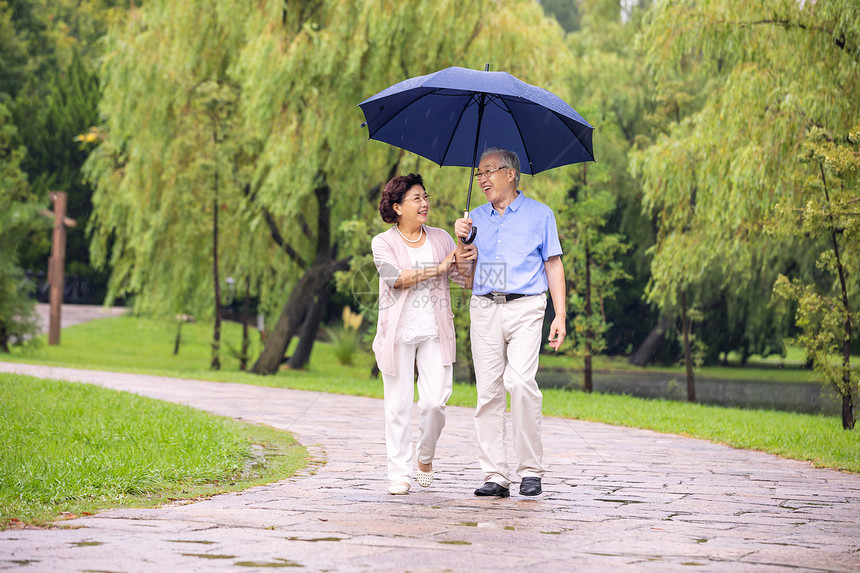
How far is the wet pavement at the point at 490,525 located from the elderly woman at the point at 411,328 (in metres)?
0.35

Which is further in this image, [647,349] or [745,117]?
[647,349]

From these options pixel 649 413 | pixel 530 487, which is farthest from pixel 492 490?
pixel 649 413

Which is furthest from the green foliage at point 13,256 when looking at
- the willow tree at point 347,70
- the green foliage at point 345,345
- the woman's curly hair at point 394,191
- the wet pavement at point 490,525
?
the woman's curly hair at point 394,191

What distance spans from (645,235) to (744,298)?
379 cm

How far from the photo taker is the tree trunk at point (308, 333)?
72.2 ft

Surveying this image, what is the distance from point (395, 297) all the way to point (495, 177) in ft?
3.21

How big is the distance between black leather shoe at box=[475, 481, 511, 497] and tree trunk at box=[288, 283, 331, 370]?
54.2ft

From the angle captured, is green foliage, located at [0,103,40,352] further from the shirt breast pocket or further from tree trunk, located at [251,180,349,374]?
the shirt breast pocket

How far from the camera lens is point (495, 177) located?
18.2 ft

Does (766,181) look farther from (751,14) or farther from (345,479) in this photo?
(345,479)

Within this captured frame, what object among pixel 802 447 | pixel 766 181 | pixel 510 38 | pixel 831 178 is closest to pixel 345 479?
pixel 802 447

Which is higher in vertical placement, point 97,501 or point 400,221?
point 400,221

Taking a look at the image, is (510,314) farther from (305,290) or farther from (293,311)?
(293,311)

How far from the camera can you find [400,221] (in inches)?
221
